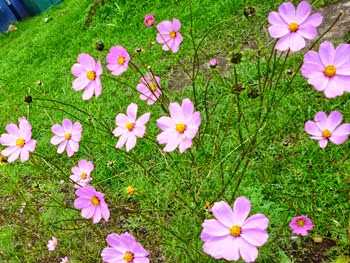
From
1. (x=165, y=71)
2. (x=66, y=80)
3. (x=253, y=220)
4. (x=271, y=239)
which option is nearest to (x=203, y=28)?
(x=165, y=71)

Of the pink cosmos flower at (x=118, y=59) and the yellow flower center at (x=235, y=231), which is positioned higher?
the pink cosmos flower at (x=118, y=59)

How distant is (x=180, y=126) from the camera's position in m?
1.09

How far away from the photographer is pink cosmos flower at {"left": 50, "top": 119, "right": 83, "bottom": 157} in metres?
1.50

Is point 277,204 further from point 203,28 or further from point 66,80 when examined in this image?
point 66,80

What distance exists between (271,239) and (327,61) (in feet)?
2.70

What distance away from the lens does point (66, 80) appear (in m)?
4.04

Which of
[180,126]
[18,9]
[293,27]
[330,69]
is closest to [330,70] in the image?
[330,69]

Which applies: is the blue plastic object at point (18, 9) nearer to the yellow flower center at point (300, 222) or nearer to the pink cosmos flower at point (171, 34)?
the pink cosmos flower at point (171, 34)

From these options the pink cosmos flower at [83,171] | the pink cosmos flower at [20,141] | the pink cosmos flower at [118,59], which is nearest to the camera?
the pink cosmos flower at [118,59]

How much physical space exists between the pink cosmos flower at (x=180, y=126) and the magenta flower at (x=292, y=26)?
26 cm

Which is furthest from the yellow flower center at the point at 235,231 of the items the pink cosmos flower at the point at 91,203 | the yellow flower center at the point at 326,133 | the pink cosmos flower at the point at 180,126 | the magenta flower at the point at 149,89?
the yellow flower center at the point at 326,133

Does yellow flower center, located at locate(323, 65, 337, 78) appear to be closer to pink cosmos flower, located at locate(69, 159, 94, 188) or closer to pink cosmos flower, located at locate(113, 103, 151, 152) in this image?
Result: pink cosmos flower, located at locate(113, 103, 151, 152)

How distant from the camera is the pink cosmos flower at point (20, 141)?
1.36 m

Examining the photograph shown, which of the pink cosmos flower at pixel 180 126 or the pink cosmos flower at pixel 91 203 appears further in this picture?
the pink cosmos flower at pixel 91 203
